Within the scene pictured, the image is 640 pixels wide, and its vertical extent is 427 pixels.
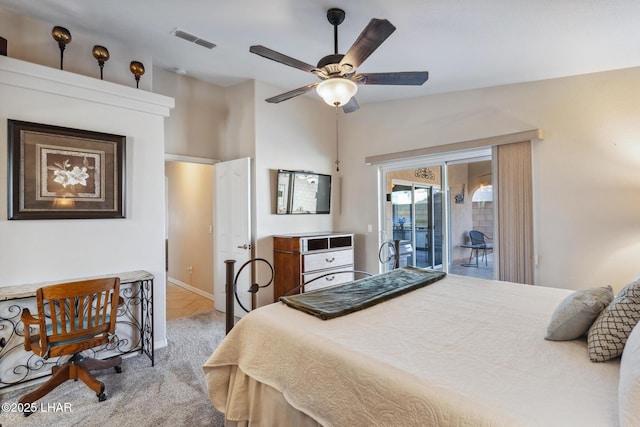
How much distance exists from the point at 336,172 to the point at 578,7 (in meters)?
3.41

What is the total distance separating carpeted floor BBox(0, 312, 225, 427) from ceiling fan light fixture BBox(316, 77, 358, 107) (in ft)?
7.67

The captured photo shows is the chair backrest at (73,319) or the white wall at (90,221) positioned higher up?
the white wall at (90,221)

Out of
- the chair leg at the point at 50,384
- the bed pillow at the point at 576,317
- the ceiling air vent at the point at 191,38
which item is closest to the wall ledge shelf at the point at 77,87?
the ceiling air vent at the point at 191,38

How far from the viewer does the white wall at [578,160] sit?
280cm

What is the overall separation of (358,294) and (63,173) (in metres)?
2.66

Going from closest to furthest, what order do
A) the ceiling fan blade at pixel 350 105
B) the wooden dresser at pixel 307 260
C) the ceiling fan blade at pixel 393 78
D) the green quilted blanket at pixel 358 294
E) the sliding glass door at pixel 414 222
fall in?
the green quilted blanket at pixel 358 294, the ceiling fan blade at pixel 393 78, the ceiling fan blade at pixel 350 105, the wooden dresser at pixel 307 260, the sliding glass door at pixel 414 222

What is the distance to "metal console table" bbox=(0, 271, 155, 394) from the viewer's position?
2.38 m

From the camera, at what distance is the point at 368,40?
6.04 ft

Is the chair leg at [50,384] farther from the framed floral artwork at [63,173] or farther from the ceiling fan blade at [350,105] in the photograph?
the ceiling fan blade at [350,105]

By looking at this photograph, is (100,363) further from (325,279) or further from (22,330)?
(325,279)

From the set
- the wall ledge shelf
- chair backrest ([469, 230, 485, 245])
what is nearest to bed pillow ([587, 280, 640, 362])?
the wall ledge shelf

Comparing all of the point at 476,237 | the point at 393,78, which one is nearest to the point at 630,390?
the point at 393,78

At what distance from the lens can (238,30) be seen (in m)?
2.75

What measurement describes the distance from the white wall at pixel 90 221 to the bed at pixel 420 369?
5.76 ft
